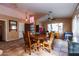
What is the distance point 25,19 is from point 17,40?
0.49 meters

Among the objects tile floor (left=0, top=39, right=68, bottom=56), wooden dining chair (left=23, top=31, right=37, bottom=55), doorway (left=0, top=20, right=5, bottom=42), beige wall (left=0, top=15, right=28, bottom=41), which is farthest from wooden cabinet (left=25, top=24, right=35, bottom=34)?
doorway (left=0, top=20, right=5, bottom=42)

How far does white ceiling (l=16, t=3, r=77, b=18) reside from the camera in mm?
2645

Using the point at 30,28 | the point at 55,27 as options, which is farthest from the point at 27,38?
the point at 55,27

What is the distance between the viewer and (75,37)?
2674 mm

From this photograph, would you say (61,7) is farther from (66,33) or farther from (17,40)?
(17,40)

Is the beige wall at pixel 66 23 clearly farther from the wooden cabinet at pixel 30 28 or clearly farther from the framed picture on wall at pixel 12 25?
the framed picture on wall at pixel 12 25

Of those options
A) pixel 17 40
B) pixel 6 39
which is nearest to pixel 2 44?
pixel 6 39

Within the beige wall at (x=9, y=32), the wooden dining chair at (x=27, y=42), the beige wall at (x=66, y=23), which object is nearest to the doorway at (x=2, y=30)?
the beige wall at (x=9, y=32)

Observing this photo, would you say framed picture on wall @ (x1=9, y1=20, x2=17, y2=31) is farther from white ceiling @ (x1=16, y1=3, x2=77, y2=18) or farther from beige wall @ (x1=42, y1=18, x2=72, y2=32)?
beige wall @ (x1=42, y1=18, x2=72, y2=32)

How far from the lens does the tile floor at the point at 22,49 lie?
2.66 m

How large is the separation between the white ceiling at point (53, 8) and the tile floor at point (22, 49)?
2.00 feet

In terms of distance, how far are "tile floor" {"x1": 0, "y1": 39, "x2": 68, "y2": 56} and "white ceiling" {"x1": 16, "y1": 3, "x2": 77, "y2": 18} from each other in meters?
0.61

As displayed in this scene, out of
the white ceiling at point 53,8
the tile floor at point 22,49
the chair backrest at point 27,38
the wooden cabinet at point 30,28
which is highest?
the white ceiling at point 53,8

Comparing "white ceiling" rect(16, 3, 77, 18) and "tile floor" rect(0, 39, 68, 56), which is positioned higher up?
"white ceiling" rect(16, 3, 77, 18)
